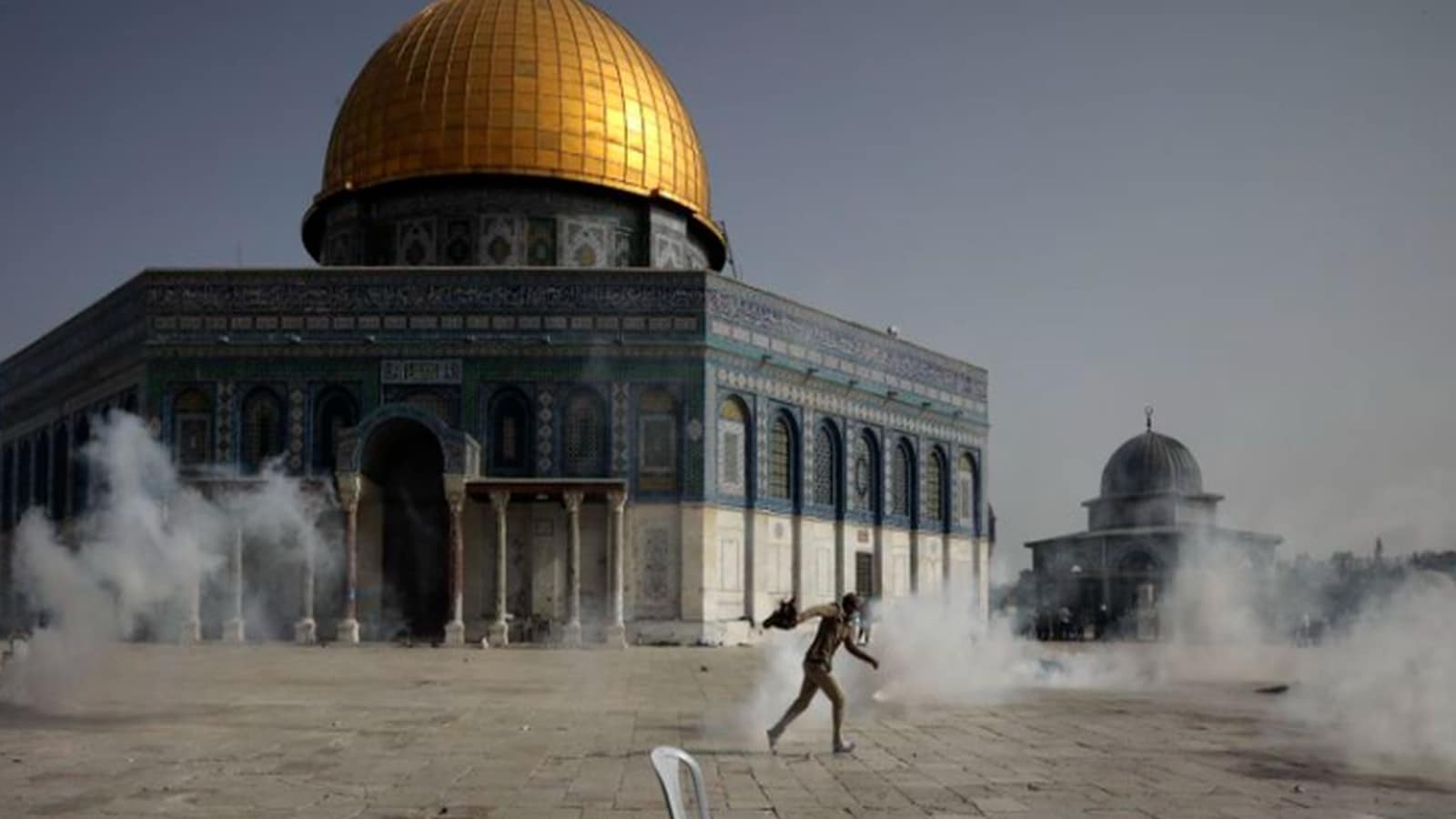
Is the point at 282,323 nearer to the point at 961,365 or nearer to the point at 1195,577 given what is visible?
the point at 961,365

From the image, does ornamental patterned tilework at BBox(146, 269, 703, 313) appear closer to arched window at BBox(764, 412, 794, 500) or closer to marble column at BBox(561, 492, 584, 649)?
marble column at BBox(561, 492, 584, 649)

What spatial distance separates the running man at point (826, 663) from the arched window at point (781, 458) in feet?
86.6

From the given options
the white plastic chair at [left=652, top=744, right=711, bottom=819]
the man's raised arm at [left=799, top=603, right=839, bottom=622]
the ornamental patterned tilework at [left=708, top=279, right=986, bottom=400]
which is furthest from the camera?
the ornamental patterned tilework at [left=708, top=279, right=986, bottom=400]

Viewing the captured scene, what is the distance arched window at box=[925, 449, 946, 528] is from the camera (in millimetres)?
50062

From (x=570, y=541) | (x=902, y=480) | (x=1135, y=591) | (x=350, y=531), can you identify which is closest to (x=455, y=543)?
(x=350, y=531)

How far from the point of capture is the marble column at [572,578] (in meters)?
37.8

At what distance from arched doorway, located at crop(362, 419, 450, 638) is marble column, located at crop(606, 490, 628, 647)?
13.9 feet

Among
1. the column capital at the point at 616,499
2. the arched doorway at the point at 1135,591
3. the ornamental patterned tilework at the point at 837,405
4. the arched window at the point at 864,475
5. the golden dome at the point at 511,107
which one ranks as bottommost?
the arched doorway at the point at 1135,591

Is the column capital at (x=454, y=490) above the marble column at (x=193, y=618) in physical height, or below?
above

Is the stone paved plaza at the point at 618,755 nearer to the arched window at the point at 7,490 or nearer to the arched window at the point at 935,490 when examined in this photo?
the arched window at the point at 935,490

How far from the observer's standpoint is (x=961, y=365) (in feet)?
171

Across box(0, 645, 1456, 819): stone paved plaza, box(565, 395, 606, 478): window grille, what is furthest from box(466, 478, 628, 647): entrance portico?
box(0, 645, 1456, 819): stone paved plaza

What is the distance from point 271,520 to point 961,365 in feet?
74.9

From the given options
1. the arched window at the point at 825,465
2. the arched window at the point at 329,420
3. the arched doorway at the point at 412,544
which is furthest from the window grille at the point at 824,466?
the arched window at the point at 329,420
